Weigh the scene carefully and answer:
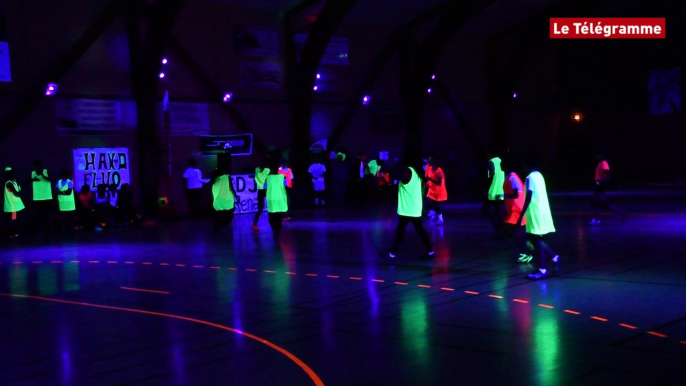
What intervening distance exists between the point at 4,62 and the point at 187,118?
6295mm

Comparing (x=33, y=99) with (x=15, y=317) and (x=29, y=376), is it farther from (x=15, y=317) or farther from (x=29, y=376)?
(x=29, y=376)

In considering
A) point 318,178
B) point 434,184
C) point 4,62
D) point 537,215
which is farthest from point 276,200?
point 318,178

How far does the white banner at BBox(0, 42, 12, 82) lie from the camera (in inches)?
A: 866

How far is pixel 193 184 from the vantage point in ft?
84.3

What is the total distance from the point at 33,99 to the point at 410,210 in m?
14.1

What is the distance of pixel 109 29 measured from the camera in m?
24.6

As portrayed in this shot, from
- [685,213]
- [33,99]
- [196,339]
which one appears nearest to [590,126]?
[685,213]

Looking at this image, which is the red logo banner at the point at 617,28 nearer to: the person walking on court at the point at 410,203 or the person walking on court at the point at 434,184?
the person walking on court at the point at 434,184

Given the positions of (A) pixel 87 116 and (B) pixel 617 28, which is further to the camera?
(B) pixel 617 28

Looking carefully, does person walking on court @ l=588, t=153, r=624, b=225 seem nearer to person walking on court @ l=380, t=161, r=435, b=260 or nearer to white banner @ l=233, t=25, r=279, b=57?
person walking on court @ l=380, t=161, r=435, b=260

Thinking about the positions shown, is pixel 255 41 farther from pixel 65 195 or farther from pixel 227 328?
pixel 227 328

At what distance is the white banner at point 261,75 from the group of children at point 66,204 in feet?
22.0

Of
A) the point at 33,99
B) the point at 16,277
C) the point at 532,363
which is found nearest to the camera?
the point at 532,363

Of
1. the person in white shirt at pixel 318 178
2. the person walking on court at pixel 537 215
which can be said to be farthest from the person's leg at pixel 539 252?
the person in white shirt at pixel 318 178
